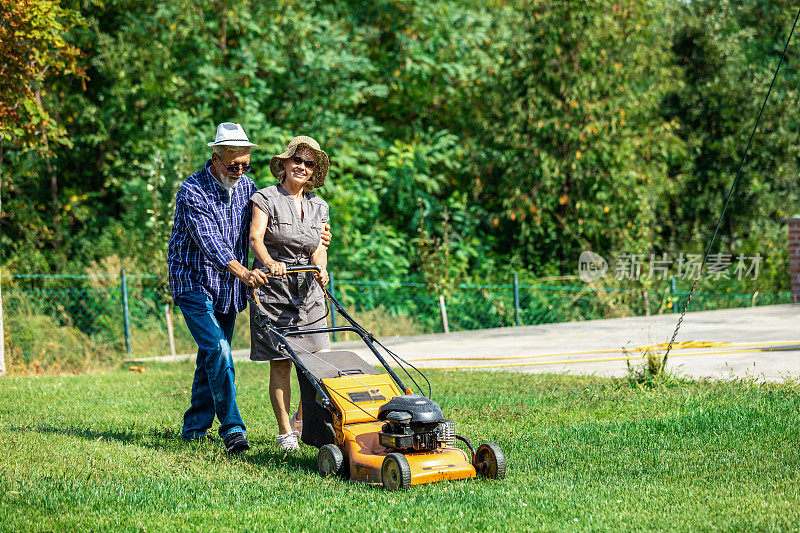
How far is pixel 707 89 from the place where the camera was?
20.4 m

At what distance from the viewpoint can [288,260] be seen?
19.8ft

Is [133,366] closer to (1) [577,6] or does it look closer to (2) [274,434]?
(2) [274,434]

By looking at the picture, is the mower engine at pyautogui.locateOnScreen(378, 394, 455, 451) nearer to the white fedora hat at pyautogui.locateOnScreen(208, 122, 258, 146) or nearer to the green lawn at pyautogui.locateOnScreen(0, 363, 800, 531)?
the green lawn at pyautogui.locateOnScreen(0, 363, 800, 531)

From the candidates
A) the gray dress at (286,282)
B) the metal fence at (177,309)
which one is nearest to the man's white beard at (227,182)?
the gray dress at (286,282)

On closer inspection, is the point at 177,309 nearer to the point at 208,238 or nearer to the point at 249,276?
the point at 208,238

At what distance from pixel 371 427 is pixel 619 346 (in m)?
6.91

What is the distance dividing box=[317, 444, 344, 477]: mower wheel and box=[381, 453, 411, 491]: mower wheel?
334mm

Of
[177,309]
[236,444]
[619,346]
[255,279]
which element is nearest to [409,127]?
[177,309]

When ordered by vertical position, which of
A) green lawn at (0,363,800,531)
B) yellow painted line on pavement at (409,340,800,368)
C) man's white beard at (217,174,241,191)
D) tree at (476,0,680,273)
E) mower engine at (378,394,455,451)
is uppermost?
tree at (476,0,680,273)

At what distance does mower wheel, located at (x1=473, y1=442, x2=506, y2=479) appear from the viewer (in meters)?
4.91

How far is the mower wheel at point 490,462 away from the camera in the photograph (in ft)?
16.1

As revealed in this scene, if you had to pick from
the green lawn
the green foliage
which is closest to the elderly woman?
the green lawn

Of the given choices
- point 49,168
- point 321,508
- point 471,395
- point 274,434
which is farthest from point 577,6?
point 321,508

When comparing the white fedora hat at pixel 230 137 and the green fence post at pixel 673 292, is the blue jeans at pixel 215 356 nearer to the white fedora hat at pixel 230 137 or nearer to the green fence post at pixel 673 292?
the white fedora hat at pixel 230 137
